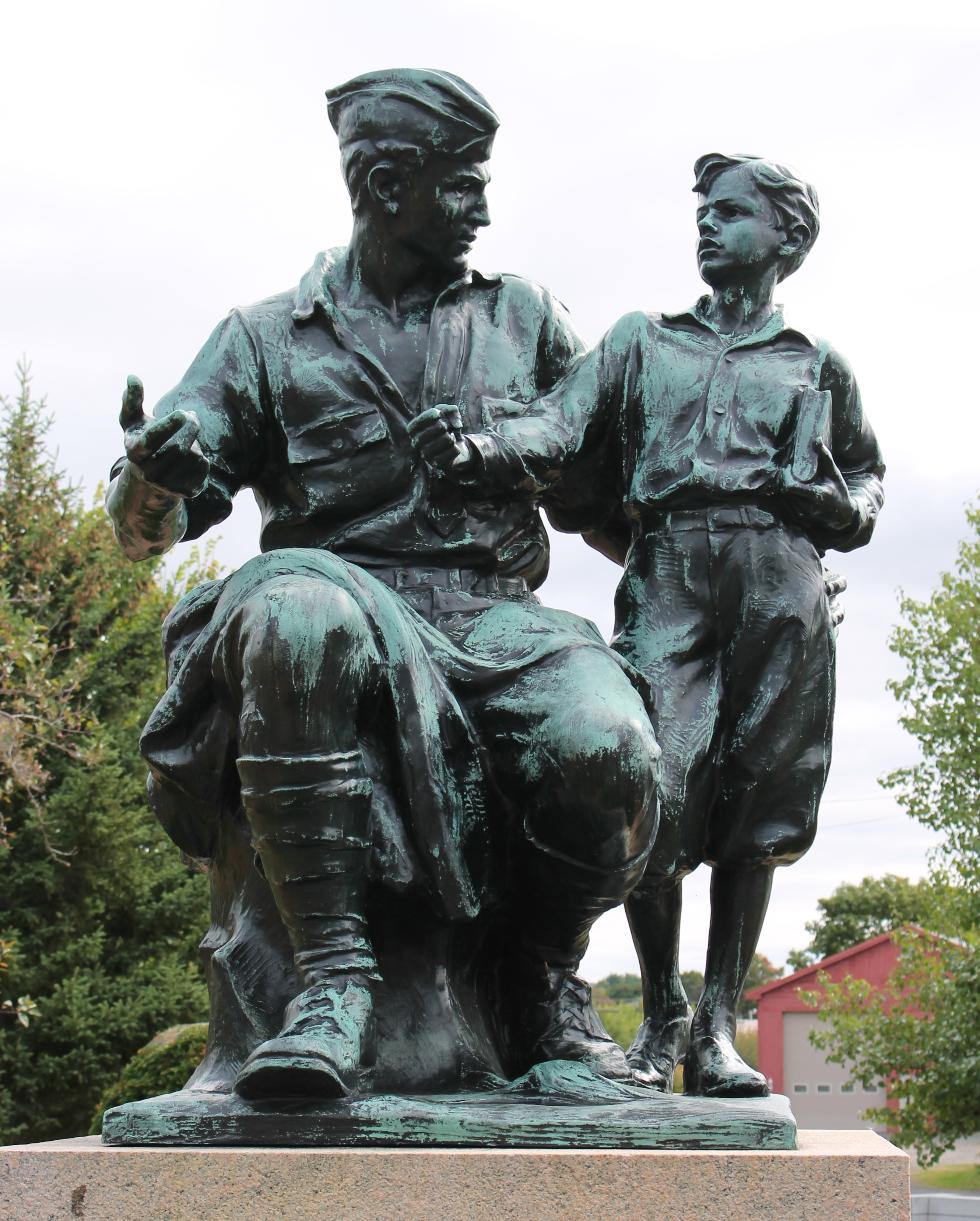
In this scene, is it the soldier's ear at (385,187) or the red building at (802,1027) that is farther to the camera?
the red building at (802,1027)

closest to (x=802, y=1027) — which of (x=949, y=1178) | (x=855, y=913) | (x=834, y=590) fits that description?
(x=949, y=1178)

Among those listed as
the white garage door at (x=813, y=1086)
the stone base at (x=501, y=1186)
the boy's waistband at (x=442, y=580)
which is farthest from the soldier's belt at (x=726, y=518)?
the white garage door at (x=813, y=1086)

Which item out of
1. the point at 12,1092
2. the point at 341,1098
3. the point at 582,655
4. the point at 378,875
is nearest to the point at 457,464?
the point at 582,655

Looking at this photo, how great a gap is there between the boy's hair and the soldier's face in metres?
0.57

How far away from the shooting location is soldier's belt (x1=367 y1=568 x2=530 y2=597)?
447 centimetres

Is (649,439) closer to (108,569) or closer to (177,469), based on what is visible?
(177,469)

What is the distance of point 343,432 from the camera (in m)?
4.53

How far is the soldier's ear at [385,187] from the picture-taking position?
4.49m

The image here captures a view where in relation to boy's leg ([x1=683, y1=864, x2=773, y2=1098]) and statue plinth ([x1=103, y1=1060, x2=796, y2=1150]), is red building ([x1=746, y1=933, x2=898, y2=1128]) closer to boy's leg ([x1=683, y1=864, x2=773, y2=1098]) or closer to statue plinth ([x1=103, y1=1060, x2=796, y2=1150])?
boy's leg ([x1=683, y1=864, x2=773, y2=1098])

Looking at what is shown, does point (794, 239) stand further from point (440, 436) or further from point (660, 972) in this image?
point (660, 972)

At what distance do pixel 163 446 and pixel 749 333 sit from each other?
1563 mm

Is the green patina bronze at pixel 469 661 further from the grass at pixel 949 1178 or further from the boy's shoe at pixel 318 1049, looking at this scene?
the grass at pixel 949 1178

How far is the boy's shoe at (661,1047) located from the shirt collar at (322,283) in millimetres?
1895

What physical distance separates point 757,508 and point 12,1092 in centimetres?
1721
